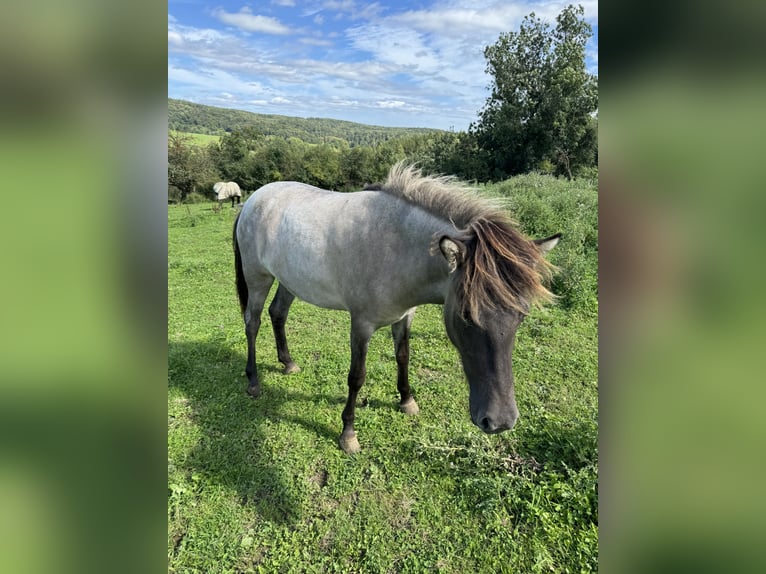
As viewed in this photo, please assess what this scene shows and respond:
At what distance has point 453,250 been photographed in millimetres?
2299

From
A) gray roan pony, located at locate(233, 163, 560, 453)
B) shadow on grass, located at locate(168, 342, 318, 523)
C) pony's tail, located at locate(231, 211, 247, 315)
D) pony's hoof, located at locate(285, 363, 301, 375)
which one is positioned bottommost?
shadow on grass, located at locate(168, 342, 318, 523)

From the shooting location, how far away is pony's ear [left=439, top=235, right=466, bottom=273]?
7.38 feet

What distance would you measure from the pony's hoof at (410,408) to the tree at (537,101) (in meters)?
18.8

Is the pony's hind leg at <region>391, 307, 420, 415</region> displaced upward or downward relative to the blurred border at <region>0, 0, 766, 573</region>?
downward

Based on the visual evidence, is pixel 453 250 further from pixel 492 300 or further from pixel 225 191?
pixel 225 191

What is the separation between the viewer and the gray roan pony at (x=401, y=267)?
7.38 ft
